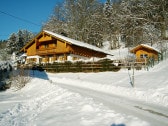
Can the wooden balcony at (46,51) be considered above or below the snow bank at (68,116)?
above

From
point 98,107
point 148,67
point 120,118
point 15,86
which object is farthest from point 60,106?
point 148,67

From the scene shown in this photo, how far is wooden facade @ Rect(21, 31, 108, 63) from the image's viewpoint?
4591 cm

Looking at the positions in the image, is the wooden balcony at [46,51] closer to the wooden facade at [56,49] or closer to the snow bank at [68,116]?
the wooden facade at [56,49]

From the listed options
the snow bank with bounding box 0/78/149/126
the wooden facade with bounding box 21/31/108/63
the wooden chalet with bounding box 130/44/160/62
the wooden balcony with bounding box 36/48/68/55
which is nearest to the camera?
the snow bank with bounding box 0/78/149/126

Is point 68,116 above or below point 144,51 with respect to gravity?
below

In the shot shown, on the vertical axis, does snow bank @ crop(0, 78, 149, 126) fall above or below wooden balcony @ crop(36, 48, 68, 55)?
below

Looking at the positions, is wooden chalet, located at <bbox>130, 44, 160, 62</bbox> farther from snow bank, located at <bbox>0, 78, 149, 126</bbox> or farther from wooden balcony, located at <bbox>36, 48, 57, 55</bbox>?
snow bank, located at <bbox>0, 78, 149, 126</bbox>

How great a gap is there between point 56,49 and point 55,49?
0.29 metres

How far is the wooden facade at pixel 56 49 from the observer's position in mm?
45906

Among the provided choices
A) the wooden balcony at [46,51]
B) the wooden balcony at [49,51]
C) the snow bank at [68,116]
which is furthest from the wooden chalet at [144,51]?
the snow bank at [68,116]

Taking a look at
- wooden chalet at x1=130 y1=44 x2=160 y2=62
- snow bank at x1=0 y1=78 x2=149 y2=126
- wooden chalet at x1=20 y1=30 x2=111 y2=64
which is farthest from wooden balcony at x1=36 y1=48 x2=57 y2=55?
snow bank at x1=0 y1=78 x2=149 y2=126

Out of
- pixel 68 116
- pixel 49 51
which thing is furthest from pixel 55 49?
pixel 68 116

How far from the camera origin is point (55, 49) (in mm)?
47688

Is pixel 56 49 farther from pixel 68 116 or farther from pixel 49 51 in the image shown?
pixel 68 116
